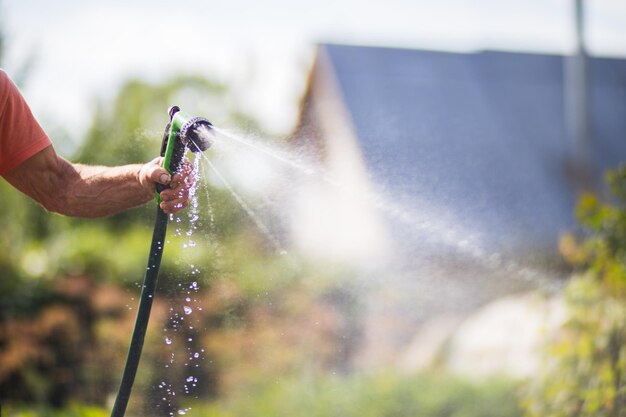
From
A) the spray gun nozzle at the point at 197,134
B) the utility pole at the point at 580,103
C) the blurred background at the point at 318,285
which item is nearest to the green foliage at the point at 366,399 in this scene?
the blurred background at the point at 318,285

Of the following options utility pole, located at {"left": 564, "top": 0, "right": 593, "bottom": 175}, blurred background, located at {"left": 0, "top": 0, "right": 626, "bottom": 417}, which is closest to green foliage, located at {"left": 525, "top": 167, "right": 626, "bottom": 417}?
blurred background, located at {"left": 0, "top": 0, "right": 626, "bottom": 417}

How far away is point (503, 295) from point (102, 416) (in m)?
2.60

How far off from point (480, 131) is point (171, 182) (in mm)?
6867

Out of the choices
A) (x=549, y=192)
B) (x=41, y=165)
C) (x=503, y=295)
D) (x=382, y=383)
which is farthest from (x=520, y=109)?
(x=41, y=165)

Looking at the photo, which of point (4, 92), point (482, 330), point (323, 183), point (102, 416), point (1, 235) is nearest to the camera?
→ point (4, 92)

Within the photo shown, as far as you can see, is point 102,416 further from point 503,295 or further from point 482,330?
point 503,295

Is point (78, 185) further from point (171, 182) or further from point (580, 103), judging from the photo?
point (580, 103)

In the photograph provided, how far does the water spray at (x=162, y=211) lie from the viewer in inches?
73.4

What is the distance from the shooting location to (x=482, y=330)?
5.07 meters

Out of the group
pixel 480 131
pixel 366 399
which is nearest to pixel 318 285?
pixel 366 399

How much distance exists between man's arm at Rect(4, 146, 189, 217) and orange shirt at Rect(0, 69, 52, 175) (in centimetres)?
2

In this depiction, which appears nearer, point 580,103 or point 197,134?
point 197,134

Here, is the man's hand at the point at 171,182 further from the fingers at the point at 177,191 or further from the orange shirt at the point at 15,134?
the orange shirt at the point at 15,134

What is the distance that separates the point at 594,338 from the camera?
3215 millimetres
